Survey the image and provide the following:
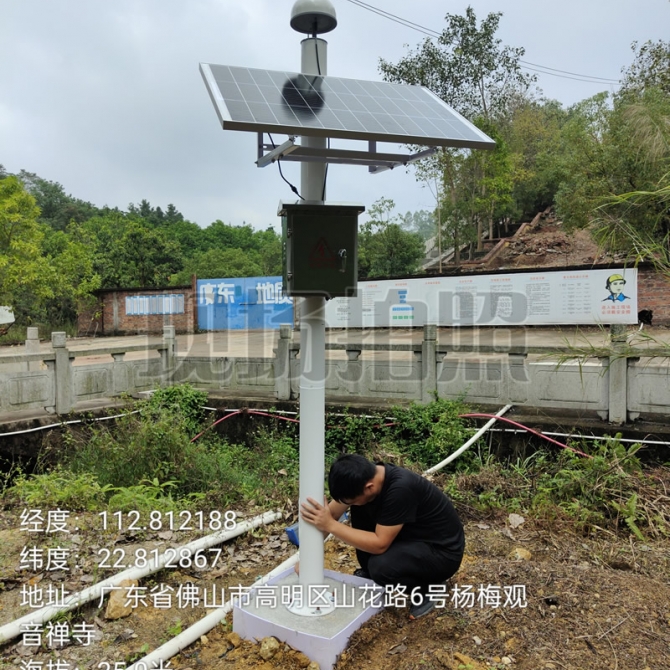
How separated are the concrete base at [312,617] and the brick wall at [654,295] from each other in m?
13.1

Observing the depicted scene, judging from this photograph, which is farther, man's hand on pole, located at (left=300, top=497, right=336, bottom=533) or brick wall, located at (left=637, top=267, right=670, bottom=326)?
brick wall, located at (left=637, top=267, right=670, bottom=326)

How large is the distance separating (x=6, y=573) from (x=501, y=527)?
3295 millimetres

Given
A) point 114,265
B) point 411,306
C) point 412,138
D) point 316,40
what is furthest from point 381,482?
point 114,265

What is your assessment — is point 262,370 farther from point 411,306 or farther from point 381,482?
point 411,306

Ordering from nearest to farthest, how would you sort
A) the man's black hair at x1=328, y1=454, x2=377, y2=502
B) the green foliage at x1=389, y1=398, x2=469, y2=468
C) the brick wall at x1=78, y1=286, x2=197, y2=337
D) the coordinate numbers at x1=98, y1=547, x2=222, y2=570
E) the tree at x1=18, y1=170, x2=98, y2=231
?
the man's black hair at x1=328, y1=454, x2=377, y2=502 → the coordinate numbers at x1=98, y1=547, x2=222, y2=570 → the green foliage at x1=389, y1=398, x2=469, y2=468 → the brick wall at x1=78, y1=286, x2=197, y2=337 → the tree at x1=18, y1=170, x2=98, y2=231

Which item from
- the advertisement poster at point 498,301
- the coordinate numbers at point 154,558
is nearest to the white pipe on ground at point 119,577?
the coordinate numbers at point 154,558

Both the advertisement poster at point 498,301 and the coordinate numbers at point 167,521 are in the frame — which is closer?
the coordinate numbers at point 167,521

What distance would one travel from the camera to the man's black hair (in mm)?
2781

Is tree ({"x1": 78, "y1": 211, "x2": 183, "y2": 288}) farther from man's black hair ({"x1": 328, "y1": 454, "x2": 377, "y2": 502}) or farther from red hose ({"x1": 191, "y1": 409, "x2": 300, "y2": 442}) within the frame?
man's black hair ({"x1": 328, "y1": 454, "x2": 377, "y2": 502})

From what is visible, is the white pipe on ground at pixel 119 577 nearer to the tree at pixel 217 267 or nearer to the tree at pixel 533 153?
the tree at pixel 217 267

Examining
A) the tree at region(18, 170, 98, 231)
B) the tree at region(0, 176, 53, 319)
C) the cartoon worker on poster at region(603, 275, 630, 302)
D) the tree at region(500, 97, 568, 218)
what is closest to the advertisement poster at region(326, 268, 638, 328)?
the cartoon worker on poster at region(603, 275, 630, 302)

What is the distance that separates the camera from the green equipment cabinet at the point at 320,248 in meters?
2.79

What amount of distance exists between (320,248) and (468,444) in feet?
12.5

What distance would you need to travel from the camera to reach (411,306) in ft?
52.5
